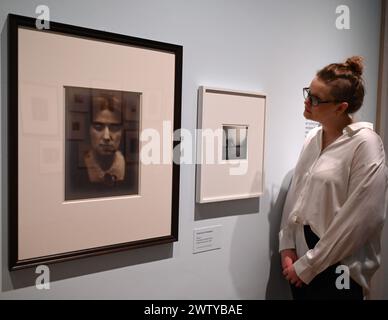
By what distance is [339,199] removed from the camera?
1144mm

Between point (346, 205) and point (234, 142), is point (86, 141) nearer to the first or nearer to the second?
point (234, 142)

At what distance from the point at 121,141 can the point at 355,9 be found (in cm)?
140

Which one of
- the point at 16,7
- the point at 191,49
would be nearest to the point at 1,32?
the point at 16,7

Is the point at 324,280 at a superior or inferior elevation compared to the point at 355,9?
inferior

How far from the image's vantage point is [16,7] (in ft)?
2.70

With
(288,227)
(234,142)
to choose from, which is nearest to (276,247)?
(288,227)

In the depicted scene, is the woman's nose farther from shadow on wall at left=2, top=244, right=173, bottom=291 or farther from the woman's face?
the woman's face

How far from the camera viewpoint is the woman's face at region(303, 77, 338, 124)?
1160 millimetres

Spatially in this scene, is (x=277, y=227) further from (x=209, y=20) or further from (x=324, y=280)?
(x=209, y=20)

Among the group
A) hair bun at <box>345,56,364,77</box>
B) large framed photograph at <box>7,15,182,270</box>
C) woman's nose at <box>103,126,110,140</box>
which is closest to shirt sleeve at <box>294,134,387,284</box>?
hair bun at <box>345,56,364,77</box>

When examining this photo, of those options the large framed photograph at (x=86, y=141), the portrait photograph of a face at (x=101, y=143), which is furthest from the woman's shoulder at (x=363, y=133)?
the portrait photograph of a face at (x=101, y=143)

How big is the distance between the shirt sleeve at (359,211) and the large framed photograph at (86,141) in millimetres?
511

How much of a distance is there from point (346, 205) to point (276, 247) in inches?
17.5

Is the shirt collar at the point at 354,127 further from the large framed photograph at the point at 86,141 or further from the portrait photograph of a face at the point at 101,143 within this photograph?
the portrait photograph of a face at the point at 101,143
